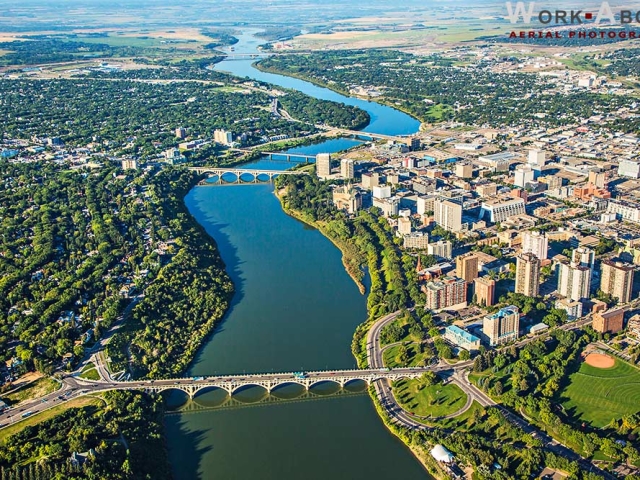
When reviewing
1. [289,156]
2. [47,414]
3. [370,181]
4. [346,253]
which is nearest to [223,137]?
[289,156]

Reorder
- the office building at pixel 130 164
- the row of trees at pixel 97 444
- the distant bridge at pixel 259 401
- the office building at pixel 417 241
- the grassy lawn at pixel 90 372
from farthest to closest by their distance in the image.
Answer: the office building at pixel 130 164
the office building at pixel 417 241
the grassy lawn at pixel 90 372
the distant bridge at pixel 259 401
the row of trees at pixel 97 444

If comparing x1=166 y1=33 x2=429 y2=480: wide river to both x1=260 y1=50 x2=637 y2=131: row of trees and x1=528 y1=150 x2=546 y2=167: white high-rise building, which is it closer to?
x1=528 y1=150 x2=546 y2=167: white high-rise building

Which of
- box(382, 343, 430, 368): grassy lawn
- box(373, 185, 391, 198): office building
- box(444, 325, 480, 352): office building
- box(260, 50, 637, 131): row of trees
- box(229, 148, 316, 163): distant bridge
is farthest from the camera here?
box(260, 50, 637, 131): row of trees

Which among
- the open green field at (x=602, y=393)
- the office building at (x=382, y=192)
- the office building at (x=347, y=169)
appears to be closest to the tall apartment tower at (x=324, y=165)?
the office building at (x=347, y=169)

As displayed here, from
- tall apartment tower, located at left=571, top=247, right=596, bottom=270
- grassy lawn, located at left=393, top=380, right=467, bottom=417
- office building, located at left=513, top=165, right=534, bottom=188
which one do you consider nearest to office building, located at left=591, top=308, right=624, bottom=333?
tall apartment tower, located at left=571, top=247, right=596, bottom=270

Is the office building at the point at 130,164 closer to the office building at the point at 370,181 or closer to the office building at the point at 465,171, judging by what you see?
the office building at the point at 370,181

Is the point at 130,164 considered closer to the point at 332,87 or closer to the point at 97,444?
the point at 97,444
